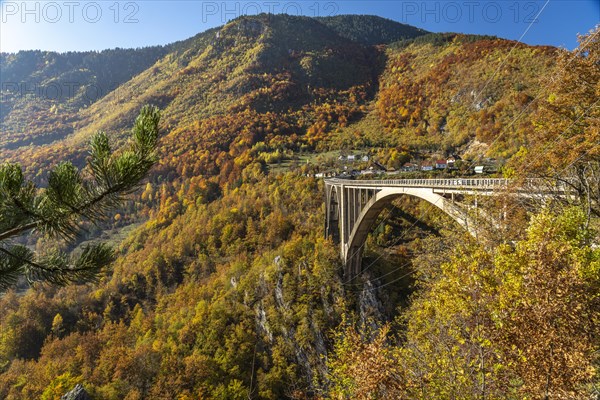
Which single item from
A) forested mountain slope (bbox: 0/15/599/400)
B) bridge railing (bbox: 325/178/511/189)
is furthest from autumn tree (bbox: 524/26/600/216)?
bridge railing (bbox: 325/178/511/189)

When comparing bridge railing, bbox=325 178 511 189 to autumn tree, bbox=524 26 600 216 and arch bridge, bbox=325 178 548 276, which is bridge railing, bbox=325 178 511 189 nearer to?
arch bridge, bbox=325 178 548 276

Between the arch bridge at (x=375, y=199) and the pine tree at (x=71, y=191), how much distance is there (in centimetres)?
1132

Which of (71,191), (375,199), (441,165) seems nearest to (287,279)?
(375,199)

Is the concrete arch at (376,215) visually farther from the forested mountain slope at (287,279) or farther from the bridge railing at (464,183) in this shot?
the forested mountain slope at (287,279)

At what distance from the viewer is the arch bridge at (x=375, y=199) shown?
38.3 ft

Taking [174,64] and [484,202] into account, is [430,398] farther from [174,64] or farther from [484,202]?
[174,64]

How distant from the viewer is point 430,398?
5742 millimetres

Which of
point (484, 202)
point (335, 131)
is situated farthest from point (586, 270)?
point (335, 131)

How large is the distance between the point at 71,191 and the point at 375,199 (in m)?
21.4

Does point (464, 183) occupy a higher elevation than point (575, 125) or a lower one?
lower

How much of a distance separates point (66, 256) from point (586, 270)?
8.51 metres

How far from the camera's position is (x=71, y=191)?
2.51 meters

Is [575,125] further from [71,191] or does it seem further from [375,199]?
[71,191]

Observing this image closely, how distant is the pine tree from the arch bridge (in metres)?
11.3
